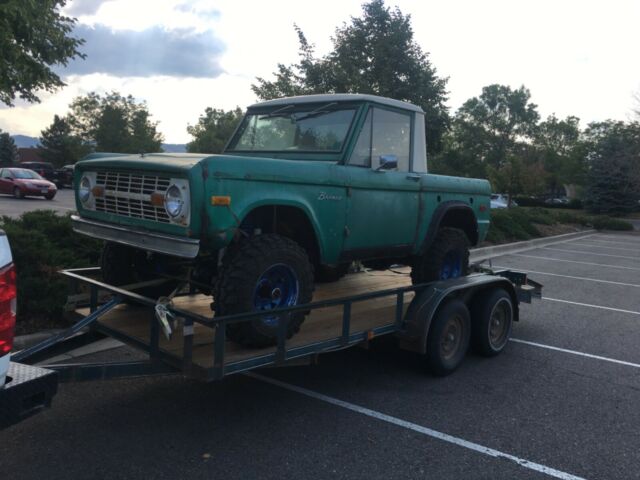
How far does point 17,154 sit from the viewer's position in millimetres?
66062

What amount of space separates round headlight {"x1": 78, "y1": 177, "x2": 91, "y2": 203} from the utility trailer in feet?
2.10

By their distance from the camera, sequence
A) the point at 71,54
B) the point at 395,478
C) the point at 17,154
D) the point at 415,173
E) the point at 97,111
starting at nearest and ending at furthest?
the point at 395,478
the point at 415,173
the point at 71,54
the point at 97,111
the point at 17,154

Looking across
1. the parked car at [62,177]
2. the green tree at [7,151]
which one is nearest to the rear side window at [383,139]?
the parked car at [62,177]

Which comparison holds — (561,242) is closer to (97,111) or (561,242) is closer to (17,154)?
(97,111)

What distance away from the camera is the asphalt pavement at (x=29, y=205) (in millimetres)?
18131

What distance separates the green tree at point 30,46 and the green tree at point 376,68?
21.5 ft

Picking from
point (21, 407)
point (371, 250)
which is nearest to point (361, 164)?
point (371, 250)

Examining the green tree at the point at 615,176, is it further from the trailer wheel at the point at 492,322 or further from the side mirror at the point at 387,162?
the side mirror at the point at 387,162

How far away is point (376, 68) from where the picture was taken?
19688mm

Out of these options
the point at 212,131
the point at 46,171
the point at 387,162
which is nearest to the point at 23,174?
the point at 46,171

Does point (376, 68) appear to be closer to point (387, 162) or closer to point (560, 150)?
point (387, 162)

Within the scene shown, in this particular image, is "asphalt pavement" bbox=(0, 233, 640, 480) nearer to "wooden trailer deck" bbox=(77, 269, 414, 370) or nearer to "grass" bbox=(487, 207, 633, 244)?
"wooden trailer deck" bbox=(77, 269, 414, 370)

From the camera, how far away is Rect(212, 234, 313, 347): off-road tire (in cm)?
361

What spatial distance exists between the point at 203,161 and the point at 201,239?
505 millimetres
